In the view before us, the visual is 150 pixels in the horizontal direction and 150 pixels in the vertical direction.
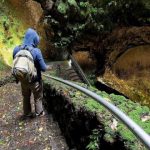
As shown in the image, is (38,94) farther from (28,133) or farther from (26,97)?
(28,133)

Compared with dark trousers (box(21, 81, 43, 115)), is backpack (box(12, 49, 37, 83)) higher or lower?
higher

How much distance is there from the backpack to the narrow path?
106 centimetres

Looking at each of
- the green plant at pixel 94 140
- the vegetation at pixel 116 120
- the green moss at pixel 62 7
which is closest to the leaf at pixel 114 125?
the vegetation at pixel 116 120

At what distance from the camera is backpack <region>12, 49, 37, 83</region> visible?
296 inches

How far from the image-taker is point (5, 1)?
74.3ft

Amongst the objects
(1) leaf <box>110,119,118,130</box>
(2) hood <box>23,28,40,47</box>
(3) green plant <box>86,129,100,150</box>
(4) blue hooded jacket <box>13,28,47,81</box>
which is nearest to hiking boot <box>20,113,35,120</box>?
(4) blue hooded jacket <box>13,28,47,81</box>

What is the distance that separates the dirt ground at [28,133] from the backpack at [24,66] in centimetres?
106

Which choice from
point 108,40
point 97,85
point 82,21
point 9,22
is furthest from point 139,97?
point 9,22

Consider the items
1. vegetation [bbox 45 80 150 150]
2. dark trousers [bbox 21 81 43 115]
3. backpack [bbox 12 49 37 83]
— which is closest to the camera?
vegetation [bbox 45 80 150 150]

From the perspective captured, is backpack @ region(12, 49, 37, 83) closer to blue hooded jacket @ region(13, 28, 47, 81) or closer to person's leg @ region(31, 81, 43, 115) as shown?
blue hooded jacket @ region(13, 28, 47, 81)

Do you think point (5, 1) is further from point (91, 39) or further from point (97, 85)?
point (97, 85)

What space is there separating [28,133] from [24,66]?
1412 millimetres

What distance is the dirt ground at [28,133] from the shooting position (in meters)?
7.05

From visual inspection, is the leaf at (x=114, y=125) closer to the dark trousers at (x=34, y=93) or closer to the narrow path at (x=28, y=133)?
the narrow path at (x=28, y=133)
